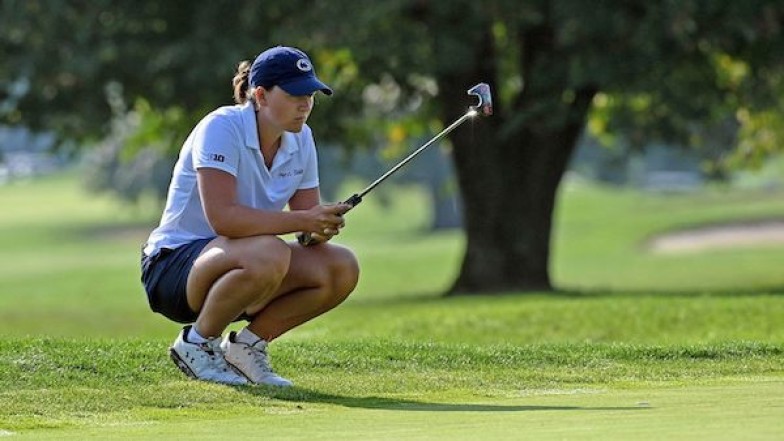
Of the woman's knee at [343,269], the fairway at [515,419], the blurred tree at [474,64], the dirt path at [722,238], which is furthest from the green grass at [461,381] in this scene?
the dirt path at [722,238]

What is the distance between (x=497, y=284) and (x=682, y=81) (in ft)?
11.5

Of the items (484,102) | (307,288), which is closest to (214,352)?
(307,288)

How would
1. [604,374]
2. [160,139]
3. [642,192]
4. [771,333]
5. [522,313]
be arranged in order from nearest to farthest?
[604,374]
[771,333]
[522,313]
[160,139]
[642,192]

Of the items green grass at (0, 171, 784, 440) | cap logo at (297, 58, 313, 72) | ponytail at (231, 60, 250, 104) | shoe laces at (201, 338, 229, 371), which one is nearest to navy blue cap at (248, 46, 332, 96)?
cap logo at (297, 58, 313, 72)

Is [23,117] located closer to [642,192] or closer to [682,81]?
[682,81]

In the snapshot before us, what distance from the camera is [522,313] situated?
60.3 ft

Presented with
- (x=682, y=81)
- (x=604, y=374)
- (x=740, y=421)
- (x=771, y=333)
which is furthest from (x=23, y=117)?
(x=740, y=421)

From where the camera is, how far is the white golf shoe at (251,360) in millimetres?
8422

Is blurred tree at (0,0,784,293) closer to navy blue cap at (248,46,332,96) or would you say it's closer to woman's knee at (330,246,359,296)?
woman's knee at (330,246,359,296)

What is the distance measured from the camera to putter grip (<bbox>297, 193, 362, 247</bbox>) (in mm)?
8172

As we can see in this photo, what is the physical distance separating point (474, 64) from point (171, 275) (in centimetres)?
1595

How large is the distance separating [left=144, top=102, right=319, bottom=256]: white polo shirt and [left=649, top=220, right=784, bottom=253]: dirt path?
120ft

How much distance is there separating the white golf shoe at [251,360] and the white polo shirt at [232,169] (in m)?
0.50

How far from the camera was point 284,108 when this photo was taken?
8164mm
